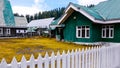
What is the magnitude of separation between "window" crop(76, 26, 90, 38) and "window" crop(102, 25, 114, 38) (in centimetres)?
199

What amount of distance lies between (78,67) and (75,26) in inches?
776

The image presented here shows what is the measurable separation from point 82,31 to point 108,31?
126 inches

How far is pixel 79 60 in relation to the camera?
16.6 ft

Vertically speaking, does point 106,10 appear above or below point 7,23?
above

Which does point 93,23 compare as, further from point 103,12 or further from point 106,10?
point 106,10

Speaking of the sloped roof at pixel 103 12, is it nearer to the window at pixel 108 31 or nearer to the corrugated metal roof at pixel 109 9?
the corrugated metal roof at pixel 109 9

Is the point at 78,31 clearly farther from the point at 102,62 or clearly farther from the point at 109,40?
the point at 102,62

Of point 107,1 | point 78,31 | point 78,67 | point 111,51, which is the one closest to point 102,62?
point 111,51

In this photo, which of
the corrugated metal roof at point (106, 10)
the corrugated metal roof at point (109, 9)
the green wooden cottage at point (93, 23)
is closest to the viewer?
the green wooden cottage at point (93, 23)

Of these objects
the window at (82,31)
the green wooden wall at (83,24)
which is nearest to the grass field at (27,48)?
the window at (82,31)

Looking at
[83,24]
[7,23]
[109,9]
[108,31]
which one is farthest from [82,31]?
[7,23]

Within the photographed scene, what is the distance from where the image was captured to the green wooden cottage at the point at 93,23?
871 inches

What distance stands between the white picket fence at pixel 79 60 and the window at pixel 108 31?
15015 mm

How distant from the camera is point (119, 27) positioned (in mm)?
21734
